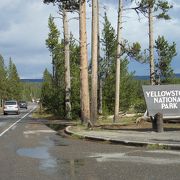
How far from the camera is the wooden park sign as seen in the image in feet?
69.3

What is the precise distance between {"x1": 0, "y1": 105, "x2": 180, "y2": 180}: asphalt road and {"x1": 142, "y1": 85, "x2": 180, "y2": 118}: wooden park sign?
16.7ft

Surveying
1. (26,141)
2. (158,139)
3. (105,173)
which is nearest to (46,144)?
(26,141)

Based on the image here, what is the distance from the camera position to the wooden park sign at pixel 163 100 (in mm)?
21109

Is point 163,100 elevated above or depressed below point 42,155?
above

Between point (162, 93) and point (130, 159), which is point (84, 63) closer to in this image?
point (162, 93)

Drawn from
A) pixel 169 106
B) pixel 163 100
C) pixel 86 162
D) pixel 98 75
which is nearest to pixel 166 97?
pixel 163 100

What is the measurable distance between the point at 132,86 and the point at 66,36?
749cm

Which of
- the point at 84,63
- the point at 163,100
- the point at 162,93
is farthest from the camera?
the point at 84,63

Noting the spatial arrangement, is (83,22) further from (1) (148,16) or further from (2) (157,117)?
(2) (157,117)

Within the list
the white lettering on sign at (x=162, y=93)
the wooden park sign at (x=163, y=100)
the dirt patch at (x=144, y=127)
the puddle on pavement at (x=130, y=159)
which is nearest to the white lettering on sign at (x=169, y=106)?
the wooden park sign at (x=163, y=100)

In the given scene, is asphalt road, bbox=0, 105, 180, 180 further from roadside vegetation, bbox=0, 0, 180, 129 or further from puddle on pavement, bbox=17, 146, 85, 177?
roadside vegetation, bbox=0, 0, 180, 129

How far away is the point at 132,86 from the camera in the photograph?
43188mm

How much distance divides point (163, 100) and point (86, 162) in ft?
32.1

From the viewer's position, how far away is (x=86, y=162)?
12.1 m
